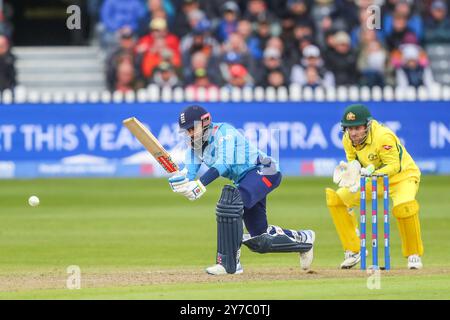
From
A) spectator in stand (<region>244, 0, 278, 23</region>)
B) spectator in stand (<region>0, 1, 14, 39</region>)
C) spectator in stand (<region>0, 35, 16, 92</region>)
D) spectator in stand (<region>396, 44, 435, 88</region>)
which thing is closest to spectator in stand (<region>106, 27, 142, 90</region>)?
spectator in stand (<region>0, 35, 16, 92</region>)

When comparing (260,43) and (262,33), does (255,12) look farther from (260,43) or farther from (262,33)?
(260,43)

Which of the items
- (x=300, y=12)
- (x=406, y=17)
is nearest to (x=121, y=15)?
(x=300, y=12)

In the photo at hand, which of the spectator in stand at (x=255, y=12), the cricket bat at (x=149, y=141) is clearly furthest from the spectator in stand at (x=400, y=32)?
the cricket bat at (x=149, y=141)

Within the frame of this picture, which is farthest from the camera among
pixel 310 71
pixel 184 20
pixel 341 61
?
pixel 184 20

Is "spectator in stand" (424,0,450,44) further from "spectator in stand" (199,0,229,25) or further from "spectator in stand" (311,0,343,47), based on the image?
"spectator in stand" (199,0,229,25)

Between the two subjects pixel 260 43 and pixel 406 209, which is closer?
pixel 406 209

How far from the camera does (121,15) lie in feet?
87.8

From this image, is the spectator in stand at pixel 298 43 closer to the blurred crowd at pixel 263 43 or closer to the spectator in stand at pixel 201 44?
the blurred crowd at pixel 263 43

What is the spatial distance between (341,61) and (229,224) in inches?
564

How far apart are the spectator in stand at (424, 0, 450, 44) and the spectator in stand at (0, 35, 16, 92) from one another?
897 centimetres

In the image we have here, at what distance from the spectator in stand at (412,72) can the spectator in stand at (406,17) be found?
0.93 m

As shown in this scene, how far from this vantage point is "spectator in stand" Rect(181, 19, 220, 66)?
1002 inches

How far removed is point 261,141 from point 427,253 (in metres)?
8.84
